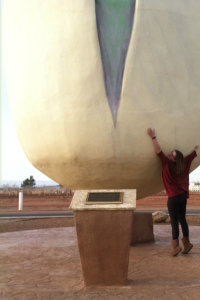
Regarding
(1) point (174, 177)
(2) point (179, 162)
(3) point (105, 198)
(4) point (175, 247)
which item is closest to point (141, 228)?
(4) point (175, 247)

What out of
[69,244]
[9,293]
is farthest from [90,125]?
[69,244]

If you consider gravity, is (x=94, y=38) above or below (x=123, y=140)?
above

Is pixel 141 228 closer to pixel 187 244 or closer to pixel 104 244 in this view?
pixel 187 244

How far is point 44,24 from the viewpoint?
520 cm

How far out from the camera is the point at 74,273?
191 inches

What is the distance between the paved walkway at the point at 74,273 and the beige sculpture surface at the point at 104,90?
1.31 metres

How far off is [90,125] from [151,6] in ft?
6.05

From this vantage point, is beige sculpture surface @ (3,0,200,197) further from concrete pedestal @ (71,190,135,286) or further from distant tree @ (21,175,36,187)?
distant tree @ (21,175,36,187)

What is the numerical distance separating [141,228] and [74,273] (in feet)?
8.34

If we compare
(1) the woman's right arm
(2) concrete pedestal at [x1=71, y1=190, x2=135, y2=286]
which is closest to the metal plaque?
(2) concrete pedestal at [x1=71, y1=190, x2=135, y2=286]

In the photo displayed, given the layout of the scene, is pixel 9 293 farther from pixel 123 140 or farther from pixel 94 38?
pixel 94 38

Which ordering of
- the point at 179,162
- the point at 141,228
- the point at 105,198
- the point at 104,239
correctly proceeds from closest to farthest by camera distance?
the point at 104,239
the point at 105,198
the point at 179,162
the point at 141,228

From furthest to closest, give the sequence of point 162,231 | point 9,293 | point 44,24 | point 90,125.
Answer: point 162,231 < point 44,24 < point 90,125 < point 9,293

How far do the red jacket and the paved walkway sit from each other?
1.06 metres
